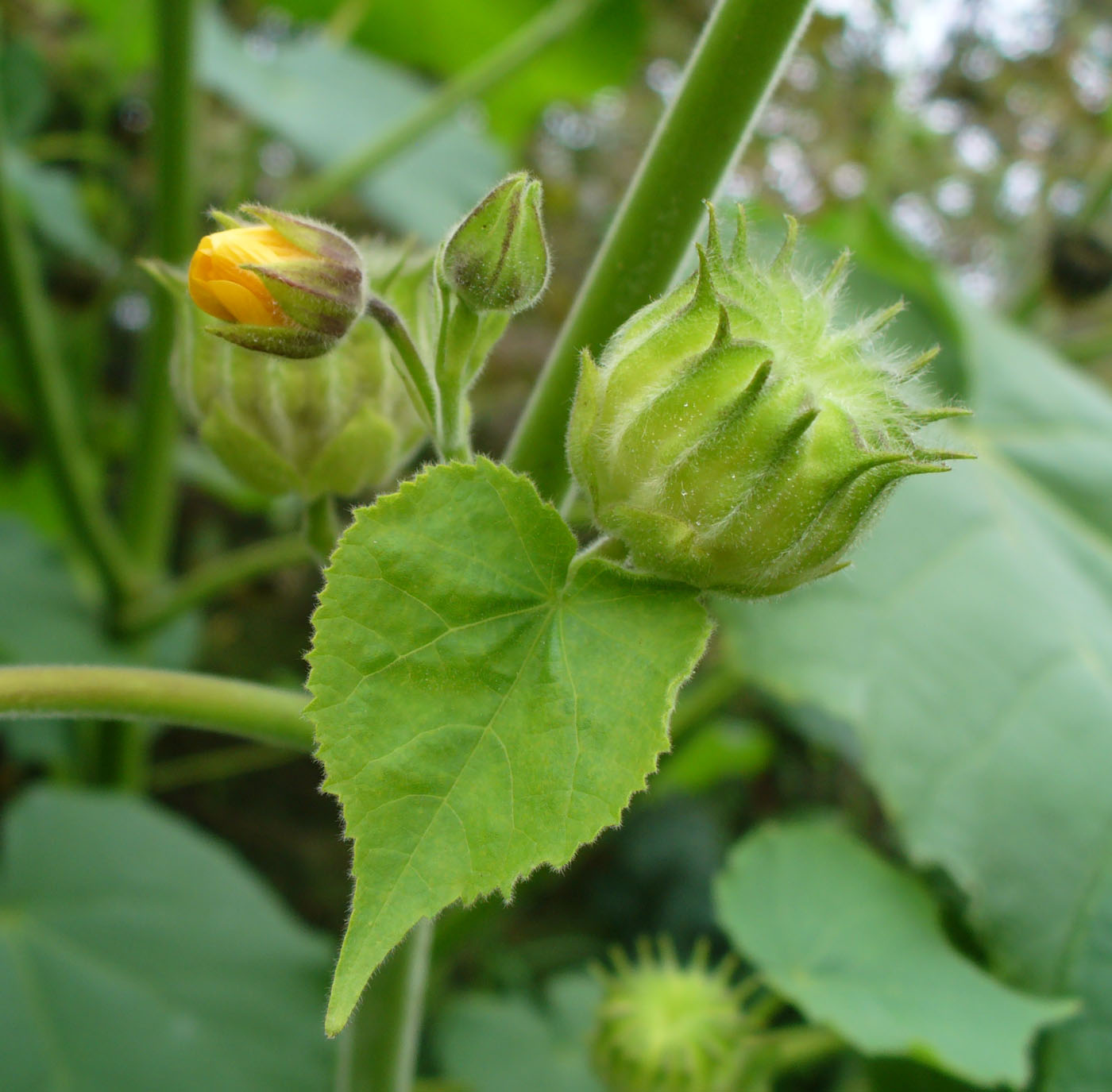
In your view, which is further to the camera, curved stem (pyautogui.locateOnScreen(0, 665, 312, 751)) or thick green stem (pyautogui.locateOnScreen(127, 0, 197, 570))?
thick green stem (pyautogui.locateOnScreen(127, 0, 197, 570))

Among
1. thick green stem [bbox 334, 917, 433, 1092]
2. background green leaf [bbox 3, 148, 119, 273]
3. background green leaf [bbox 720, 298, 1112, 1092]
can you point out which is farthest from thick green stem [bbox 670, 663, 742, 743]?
background green leaf [bbox 3, 148, 119, 273]

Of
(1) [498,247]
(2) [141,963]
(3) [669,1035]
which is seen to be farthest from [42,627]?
(1) [498,247]

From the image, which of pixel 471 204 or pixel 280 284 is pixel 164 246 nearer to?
pixel 471 204

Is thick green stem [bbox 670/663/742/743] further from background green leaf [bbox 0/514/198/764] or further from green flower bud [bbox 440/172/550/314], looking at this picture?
green flower bud [bbox 440/172/550/314]

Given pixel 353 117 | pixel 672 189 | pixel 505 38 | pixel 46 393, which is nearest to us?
pixel 672 189

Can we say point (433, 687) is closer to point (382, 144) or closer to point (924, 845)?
point (924, 845)

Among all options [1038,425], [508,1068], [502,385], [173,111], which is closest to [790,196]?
[502,385]

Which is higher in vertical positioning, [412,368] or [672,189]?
[672,189]
